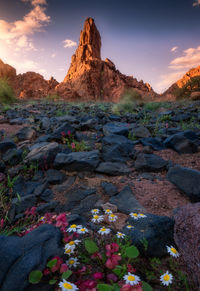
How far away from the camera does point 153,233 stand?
1466 mm

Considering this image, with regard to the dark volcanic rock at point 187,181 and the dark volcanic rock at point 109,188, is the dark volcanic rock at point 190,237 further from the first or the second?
the dark volcanic rock at point 109,188

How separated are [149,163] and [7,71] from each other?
3479 centimetres

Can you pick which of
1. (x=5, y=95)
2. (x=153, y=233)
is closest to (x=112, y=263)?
(x=153, y=233)

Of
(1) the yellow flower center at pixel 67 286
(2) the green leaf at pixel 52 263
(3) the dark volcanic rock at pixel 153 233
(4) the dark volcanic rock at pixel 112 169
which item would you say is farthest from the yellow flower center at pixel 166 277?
(4) the dark volcanic rock at pixel 112 169

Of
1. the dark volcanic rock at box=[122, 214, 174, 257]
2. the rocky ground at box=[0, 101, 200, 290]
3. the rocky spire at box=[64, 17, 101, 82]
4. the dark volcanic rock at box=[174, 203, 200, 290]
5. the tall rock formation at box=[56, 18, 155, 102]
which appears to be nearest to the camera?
the dark volcanic rock at box=[174, 203, 200, 290]

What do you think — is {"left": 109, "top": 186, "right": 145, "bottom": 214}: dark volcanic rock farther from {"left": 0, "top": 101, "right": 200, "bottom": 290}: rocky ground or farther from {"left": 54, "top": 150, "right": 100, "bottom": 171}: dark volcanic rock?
{"left": 54, "top": 150, "right": 100, "bottom": 171}: dark volcanic rock

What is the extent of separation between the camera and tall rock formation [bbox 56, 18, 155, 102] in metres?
28.5

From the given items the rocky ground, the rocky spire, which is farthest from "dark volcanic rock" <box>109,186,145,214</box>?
the rocky spire

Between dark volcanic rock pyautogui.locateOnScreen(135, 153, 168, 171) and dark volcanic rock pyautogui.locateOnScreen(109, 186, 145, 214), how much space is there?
0.74 meters

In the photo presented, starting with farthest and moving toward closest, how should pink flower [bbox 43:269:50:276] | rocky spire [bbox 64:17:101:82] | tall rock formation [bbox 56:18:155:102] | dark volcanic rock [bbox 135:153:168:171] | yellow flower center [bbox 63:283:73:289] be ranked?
rocky spire [bbox 64:17:101:82] → tall rock formation [bbox 56:18:155:102] → dark volcanic rock [bbox 135:153:168:171] → pink flower [bbox 43:269:50:276] → yellow flower center [bbox 63:283:73:289]

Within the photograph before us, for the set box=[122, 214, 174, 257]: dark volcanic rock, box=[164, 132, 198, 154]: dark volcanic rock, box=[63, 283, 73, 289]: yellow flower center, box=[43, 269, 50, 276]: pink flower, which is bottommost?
box=[122, 214, 174, 257]: dark volcanic rock

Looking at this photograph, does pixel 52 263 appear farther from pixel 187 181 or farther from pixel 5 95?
pixel 5 95

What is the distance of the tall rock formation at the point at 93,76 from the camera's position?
28541mm

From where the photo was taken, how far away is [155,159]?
10.8 ft
